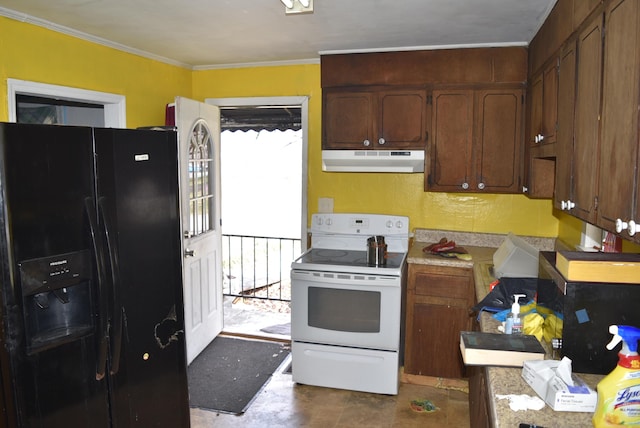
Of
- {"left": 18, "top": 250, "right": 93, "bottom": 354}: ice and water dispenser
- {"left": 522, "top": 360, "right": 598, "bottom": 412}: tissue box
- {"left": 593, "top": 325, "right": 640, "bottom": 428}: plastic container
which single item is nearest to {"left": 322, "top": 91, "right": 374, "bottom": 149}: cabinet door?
{"left": 18, "top": 250, "right": 93, "bottom": 354}: ice and water dispenser

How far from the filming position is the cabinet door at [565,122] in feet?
6.56

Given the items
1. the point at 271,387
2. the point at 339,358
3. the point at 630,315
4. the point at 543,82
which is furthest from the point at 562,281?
the point at 271,387

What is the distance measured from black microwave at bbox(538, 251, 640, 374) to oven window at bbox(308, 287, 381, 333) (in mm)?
1676

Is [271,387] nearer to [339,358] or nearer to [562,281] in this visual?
[339,358]

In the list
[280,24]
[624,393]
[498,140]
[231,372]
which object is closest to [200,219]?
[231,372]

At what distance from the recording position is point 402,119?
363cm

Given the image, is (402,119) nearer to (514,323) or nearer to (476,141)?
(476,141)

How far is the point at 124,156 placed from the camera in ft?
7.12

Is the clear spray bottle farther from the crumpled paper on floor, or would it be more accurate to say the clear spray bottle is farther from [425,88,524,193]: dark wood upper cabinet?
[425,88,524,193]: dark wood upper cabinet

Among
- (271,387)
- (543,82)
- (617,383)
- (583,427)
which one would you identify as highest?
(543,82)

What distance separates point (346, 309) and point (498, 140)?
5.21 feet

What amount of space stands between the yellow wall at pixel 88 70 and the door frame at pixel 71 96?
0.09 ft

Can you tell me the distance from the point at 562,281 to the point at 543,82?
1533 millimetres

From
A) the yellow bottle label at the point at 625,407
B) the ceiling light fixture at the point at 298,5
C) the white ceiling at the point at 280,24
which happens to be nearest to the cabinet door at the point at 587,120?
the yellow bottle label at the point at 625,407
